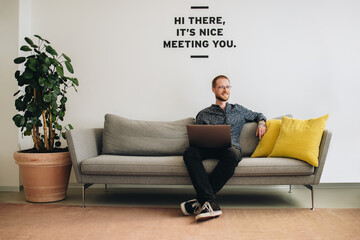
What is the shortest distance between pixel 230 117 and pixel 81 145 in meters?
1.41

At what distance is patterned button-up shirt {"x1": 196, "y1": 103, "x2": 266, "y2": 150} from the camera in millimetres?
2932

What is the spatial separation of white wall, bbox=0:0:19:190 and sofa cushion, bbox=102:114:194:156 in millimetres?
1128

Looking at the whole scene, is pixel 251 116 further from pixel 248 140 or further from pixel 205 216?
pixel 205 216

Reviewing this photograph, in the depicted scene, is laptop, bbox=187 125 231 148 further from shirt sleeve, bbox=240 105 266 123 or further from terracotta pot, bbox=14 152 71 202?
terracotta pot, bbox=14 152 71 202

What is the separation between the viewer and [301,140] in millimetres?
2580

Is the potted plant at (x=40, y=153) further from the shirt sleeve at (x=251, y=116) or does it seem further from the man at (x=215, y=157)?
the shirt sleeve at (x=251, y=116)

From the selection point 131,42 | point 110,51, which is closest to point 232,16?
point 131,42

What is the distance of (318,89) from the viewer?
3.42 metres

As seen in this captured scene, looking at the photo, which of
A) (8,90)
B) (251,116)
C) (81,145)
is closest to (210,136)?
(251,116)

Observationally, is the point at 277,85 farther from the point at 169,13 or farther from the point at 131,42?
the point at 131,42

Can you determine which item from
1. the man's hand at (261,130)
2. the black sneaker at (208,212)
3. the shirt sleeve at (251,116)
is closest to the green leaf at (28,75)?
the black sneaker at (208,212)

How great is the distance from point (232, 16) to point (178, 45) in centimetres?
70

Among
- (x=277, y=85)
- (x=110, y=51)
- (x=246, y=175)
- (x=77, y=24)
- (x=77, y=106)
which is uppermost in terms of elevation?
(x=77, y=24)

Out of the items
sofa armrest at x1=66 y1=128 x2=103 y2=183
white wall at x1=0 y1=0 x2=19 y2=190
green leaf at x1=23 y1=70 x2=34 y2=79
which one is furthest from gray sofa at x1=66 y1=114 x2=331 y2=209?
white wall at x1=0 y1=0 x2=19 y2=190
